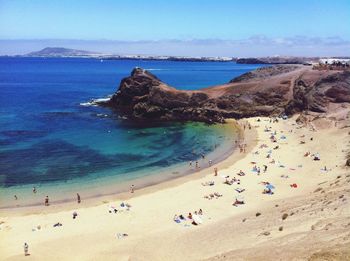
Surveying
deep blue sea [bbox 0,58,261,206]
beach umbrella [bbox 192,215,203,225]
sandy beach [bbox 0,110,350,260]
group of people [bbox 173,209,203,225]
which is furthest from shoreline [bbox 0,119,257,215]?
beach umbrella [bbox 192,215,203,225]

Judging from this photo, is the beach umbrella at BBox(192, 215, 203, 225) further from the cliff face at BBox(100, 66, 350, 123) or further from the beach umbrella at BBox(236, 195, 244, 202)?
the cliff face at BBox(100, 66, 350, 123)

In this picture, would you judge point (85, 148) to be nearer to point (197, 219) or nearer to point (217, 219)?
point (197, 219)

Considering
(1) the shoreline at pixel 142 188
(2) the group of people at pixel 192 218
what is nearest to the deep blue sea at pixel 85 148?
(1) the shoreline at pixel 142 188

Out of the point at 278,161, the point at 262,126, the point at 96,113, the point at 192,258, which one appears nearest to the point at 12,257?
the point at 192,258

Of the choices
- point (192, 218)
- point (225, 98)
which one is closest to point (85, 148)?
point (192, 218)

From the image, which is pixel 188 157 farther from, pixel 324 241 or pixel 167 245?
pixel 324 241

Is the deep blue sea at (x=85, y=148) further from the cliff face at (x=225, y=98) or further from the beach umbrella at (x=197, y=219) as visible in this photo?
the beach umbrella at (x=197, y=219)
